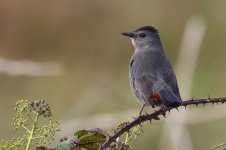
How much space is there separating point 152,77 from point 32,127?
9.43 feet

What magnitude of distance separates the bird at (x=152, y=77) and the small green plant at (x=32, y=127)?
1.68 metres

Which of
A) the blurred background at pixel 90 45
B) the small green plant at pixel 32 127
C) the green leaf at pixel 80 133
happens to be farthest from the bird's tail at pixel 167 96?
the blurred background at pixel 90 45

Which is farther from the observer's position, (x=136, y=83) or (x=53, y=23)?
(x=53, y=23)

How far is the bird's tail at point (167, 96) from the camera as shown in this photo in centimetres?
470

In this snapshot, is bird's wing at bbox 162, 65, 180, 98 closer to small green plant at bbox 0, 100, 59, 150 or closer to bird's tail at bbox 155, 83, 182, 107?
bird's tail at bbox 155, 83, 182, 107

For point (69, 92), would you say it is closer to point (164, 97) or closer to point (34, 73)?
point (34, 73)

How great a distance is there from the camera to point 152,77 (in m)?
5.73

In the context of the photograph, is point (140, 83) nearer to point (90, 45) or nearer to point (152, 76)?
point (152, 76)

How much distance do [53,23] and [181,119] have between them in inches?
339

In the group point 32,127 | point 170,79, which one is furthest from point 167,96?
point 32,127

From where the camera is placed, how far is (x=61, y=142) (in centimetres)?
294

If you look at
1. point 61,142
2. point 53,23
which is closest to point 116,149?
point 61,142

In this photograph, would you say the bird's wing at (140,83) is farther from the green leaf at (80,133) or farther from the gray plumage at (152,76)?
the green leaf at (80,133)

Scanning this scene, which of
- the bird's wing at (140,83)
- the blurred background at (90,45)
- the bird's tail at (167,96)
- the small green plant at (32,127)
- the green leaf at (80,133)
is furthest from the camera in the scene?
the blurred background at (90,45)
